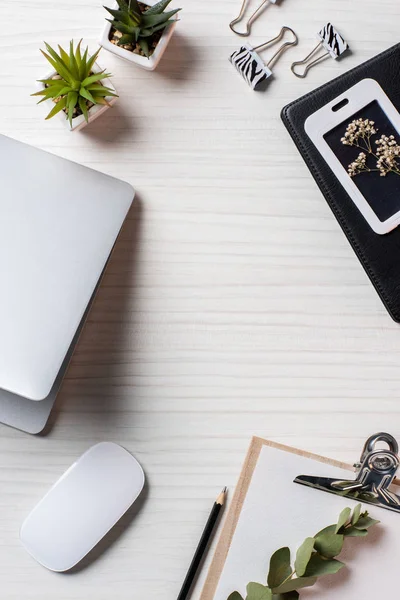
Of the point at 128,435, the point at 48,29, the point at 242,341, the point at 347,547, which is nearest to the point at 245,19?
the point at 48,29

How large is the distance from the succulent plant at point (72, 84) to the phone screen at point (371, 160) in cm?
27

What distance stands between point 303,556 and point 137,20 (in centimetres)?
61

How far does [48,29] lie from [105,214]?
252 millimetres

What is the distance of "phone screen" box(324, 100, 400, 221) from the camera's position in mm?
740

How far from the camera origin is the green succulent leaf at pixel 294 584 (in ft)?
2.24

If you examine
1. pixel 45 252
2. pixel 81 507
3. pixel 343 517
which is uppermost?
pixel 45 252

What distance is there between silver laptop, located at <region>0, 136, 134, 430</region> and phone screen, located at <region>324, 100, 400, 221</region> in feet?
0.85

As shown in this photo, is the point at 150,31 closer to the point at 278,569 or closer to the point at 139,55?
the point at 139,55

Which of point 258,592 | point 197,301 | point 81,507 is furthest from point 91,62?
point 258,592

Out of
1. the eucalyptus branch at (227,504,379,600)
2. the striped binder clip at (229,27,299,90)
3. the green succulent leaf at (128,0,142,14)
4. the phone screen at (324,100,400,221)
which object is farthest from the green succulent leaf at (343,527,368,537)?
the green succulent leaf at (128,0,142,14)

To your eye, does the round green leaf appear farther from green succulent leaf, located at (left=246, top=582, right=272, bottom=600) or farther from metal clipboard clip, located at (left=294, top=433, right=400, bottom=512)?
green succulent leaf, located at (left=246, top=582, right=272, bottom=600)

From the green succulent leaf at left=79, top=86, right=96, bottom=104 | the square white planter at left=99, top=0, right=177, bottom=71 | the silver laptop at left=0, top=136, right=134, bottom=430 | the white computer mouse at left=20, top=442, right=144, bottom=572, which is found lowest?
the white computer mouse at left=20, top=442, right=144, bottom=572

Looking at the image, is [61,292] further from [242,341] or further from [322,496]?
[322,496]

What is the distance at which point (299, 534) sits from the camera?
714 mm
